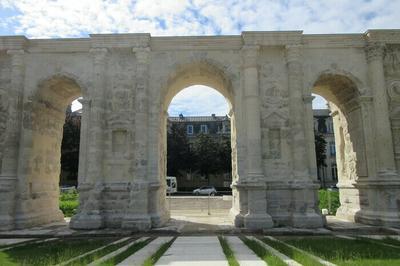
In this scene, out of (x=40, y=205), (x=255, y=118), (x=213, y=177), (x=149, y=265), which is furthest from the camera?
(x=213, y=177)

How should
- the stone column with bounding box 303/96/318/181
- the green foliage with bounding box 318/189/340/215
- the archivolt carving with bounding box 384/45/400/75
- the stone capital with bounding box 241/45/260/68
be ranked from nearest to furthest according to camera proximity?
1. the stone column with bounding box 303/96/318/181
2. the stone capital with bounding box 241/45/260/68
3. the archivolt carving with bounding box 384/45/400/75
4. the green foliage with bounding box 318/189/340/215

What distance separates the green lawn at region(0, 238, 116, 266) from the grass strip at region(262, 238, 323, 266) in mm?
4650

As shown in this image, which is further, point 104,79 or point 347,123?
point 347,123

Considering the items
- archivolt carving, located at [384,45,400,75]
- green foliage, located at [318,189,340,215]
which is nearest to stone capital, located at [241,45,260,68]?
archivolt carving, located at [384,45,400,75]

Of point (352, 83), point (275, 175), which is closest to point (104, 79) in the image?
point (275, 175)

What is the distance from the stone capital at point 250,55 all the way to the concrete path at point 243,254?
22.9 ft

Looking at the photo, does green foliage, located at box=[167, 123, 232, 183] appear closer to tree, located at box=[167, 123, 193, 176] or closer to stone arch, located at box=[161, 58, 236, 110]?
tree, located at box=[167, 123, 193, 176]

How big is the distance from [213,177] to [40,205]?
122 ft

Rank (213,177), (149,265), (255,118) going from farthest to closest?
(213,177), (255,118), (149,265)

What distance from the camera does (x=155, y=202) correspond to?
45.1 ft

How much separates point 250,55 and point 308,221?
6710mm

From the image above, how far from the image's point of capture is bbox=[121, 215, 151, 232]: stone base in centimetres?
1289

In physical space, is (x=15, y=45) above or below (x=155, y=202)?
above

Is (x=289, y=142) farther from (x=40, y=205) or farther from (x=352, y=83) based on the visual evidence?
(x=40, y=205)
